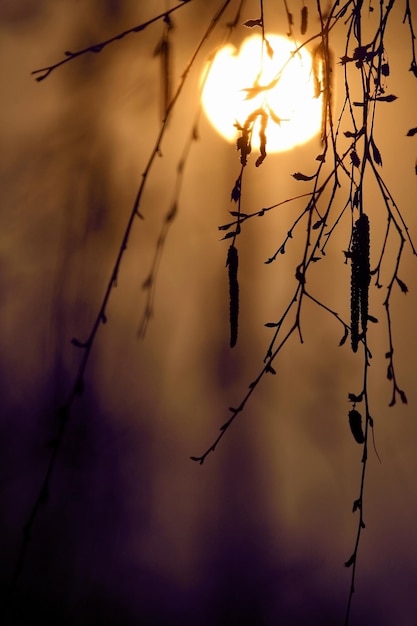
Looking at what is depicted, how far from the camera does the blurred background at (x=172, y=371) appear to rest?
129cm

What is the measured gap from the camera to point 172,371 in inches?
53.1

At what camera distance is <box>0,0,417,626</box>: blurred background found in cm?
129

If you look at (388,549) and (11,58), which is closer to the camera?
(11,58)

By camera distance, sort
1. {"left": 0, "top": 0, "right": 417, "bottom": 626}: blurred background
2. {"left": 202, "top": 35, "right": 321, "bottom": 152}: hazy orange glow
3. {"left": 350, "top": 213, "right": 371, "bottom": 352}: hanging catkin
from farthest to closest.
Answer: {"left": 0, "top": 0, "right": 417, "bottom": 626}: blurred background → {"left": 202, "top": 35, "right": 321, "bottom": 152}: hazy orange glow → {"left": 350, "top": 213, "right": 371, "bottom": 352}: hanging catkin

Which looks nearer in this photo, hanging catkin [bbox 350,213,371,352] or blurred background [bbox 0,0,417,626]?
hanging catkin [bbox 350,213,371,352]

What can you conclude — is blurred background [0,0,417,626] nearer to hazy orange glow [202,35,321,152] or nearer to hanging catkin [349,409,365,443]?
hazy orange glow [202,35,321,152]

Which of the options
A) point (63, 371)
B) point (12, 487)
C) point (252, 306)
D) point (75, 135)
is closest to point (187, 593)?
point (12, 487)

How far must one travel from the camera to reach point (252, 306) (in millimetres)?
1354

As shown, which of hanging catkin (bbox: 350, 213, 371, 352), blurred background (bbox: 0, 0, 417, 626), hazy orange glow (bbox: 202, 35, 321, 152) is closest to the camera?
hanging catkin (bbox: 350, 213, 371, 352)

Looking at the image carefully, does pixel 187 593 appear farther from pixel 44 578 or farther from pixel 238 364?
pixel 238 364

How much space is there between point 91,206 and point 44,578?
2.96ft

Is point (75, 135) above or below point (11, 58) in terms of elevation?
below

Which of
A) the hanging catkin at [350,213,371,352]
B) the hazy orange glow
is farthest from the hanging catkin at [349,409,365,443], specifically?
the hazy orange glow

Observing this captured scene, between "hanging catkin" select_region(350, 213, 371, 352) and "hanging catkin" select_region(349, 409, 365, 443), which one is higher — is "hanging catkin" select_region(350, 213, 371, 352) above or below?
above
